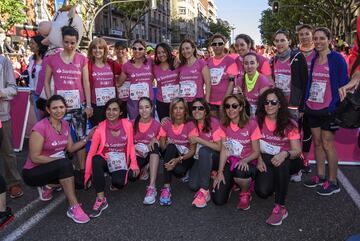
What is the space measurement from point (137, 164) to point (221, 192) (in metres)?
1.12

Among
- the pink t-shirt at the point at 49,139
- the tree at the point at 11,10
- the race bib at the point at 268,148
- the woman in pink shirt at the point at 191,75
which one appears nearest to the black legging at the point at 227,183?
the race bib at the point at 268,148

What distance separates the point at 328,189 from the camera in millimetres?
4312

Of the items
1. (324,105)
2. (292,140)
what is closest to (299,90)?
(324,105)

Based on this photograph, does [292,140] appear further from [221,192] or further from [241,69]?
[241,69]

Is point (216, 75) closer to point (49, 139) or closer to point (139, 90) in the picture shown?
point (139, 90)

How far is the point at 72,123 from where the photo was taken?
463 centimetres

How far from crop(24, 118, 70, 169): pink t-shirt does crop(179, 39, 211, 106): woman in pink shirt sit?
188 cm

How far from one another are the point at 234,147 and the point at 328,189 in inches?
50.4

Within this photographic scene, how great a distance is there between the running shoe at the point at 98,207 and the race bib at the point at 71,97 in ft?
4.48

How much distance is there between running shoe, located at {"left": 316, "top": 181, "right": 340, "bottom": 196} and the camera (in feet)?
14.1

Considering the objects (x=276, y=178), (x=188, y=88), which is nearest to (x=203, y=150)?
(x=276, y=178)

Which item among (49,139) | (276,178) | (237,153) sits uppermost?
(49,139)

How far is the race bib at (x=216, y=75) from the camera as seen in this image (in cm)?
519

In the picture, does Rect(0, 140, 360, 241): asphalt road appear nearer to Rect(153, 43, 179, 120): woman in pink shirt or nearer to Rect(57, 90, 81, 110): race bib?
Rect(57, 90, 81, 110): race bib
